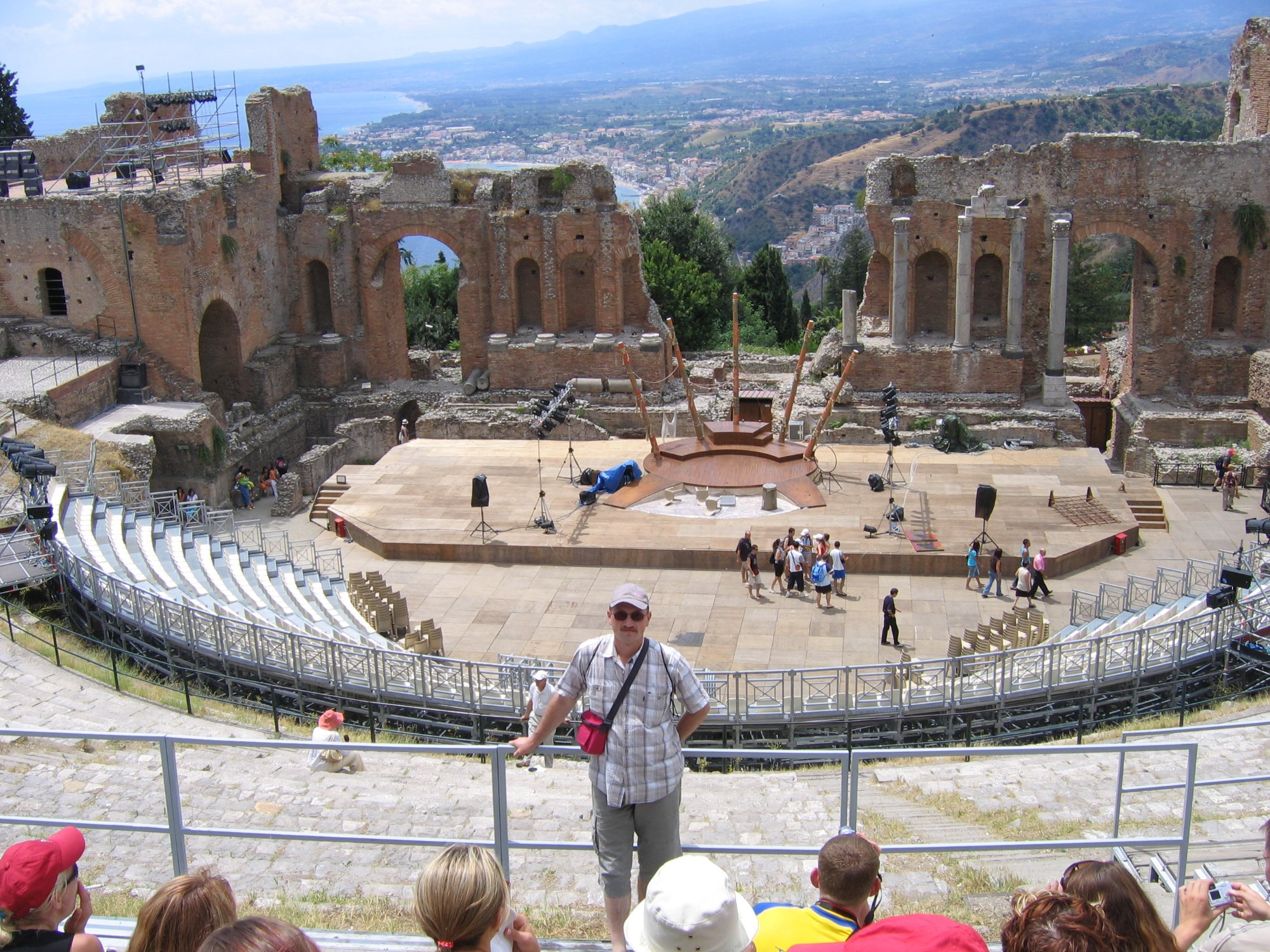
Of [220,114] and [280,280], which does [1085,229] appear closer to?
[280,280]

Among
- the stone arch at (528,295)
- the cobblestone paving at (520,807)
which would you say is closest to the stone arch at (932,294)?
the stone arch at (528,295)

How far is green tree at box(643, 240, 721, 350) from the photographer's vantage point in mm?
50156

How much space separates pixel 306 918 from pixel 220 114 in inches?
1442

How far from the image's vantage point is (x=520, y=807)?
13.0 metres

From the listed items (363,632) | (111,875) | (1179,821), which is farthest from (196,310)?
(1179,821)

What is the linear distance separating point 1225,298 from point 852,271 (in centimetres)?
3146

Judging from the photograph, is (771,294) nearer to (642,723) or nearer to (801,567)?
(801,567)

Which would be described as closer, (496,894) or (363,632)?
(496,894)

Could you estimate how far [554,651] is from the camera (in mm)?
22125

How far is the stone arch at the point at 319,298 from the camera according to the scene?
40.8 m

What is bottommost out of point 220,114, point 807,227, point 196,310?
point 807,227

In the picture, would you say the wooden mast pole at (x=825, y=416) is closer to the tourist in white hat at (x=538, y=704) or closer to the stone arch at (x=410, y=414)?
the stone arch at (x=410, y=414)

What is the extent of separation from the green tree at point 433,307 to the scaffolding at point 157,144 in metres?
12.9

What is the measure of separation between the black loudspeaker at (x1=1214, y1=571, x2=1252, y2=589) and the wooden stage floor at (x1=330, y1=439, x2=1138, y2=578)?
5.99m
